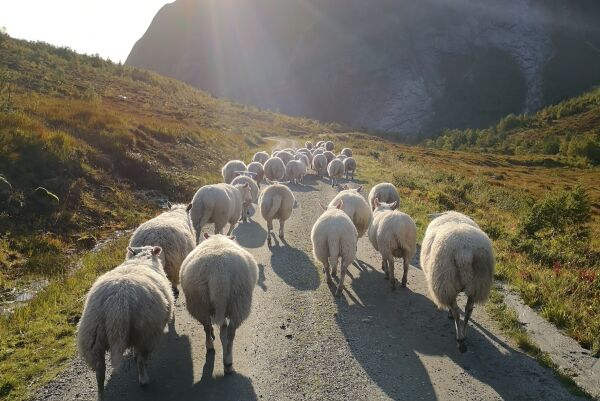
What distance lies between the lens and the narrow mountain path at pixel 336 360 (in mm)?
5555

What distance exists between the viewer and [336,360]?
637 cm

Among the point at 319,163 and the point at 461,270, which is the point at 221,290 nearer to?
the point at 461,270

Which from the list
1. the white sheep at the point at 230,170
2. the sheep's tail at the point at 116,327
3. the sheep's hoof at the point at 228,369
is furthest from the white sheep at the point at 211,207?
the white sheep at the point at 230,170

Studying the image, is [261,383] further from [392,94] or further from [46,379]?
[392,94]

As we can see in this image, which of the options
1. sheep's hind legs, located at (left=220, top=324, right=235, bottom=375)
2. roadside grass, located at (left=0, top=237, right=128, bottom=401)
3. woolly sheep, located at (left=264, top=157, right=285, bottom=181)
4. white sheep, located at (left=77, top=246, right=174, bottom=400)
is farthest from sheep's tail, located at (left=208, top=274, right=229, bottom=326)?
woolly sheep, located at (left=264, top=157, right=285, bottom=181)

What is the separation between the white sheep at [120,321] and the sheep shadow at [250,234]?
6.55m

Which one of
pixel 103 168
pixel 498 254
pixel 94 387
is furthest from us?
pixel 103 168

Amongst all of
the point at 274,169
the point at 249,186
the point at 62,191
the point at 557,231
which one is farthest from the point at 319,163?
the point at 62,191

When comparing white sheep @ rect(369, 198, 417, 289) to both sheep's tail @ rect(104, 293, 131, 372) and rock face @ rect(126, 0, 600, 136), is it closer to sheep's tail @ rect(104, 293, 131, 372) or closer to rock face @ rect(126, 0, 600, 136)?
sheep's tail @ rect(104, 293, 131, 372)

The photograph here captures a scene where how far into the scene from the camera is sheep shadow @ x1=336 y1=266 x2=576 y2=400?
224 inches

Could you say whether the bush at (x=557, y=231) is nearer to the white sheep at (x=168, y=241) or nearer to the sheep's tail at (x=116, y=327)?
the white sheep at (x=168, y=241)

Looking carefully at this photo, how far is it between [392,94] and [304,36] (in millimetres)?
56817

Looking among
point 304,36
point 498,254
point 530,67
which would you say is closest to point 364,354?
point 498,254

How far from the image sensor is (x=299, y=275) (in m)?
9.78
